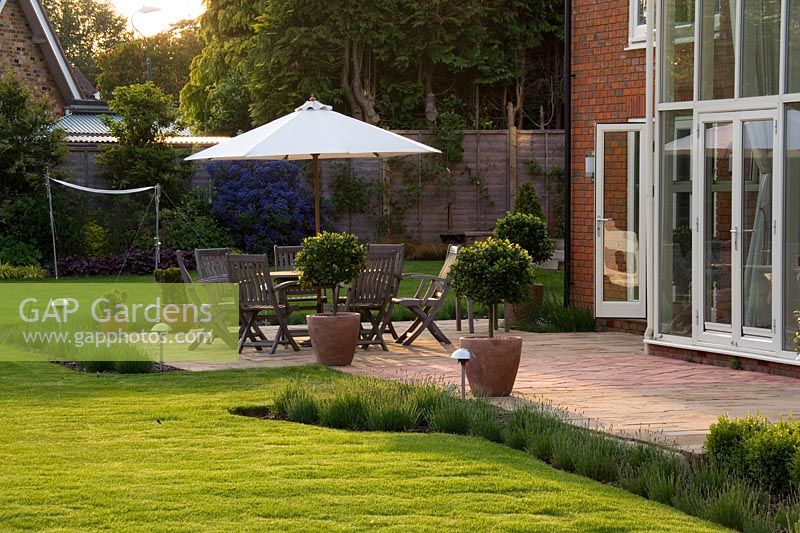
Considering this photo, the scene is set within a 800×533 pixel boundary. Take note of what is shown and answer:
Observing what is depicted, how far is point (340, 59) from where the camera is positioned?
30.9 meters

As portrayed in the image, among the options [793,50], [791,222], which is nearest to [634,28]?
[793,50]

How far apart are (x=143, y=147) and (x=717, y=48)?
15.0 metres

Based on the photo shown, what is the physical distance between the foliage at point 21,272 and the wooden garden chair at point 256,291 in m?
10.3

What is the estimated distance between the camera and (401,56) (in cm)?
3062

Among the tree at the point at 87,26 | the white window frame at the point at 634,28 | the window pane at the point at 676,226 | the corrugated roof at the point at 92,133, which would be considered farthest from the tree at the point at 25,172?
the tree at the point at 87,26

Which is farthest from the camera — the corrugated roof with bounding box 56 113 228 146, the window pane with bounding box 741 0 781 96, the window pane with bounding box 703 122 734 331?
the corrugated roof with bounding box 56 113 228 146

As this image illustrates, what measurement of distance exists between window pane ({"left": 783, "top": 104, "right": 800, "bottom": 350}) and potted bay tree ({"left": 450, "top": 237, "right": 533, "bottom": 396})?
98.0 inches

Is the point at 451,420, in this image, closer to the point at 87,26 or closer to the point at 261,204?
the point at 261,204

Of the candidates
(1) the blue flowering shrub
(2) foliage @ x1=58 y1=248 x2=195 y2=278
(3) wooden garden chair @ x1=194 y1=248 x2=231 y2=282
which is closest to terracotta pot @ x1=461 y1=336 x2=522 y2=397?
(3) wooden garden chair @ x1=194 y1=248 x2=231 y2=282

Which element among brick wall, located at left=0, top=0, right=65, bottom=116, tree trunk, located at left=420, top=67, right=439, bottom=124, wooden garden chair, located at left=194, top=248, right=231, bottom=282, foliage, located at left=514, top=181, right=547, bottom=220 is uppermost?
brick wall, located at left=0, top=0, right=65, bottom=116

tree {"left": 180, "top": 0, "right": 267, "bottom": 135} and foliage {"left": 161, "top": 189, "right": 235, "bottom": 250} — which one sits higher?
tree {"left": 180, "top": 0, "right": 267, "bottom": 135}

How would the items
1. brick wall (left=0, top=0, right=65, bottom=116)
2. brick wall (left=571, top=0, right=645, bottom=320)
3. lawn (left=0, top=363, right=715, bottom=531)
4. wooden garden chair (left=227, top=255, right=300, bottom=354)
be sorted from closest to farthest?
lawn (left=0, top=363, right=715, bottom=531)
wooden garden chair (left=227, top=255, right=300, bottom=354)
brick wall (left=571, top=0, right=645, bottom=320)
brick wall (left=0, top=0, right=65, bottom=116)

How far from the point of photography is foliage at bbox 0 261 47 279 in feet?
71.3

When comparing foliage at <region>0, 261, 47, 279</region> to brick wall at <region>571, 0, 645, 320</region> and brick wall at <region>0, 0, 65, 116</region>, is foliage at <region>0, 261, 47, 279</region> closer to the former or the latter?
brick wall at <region>0, 0, 65, 116</region>
